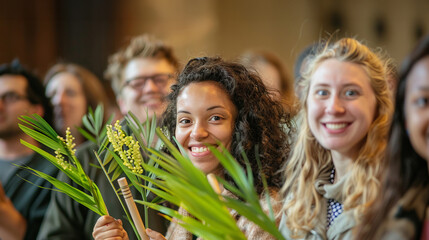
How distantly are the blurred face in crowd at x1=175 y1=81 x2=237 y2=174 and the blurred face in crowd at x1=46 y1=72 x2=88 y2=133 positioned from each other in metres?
2.01

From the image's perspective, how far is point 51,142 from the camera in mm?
2006

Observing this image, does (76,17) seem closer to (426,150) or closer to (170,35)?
(170,35)

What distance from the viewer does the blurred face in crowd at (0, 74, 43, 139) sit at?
3.55m

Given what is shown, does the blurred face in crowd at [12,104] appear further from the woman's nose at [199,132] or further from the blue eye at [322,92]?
the blue eye at [322,92]

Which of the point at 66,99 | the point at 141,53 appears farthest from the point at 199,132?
the point at 66,99

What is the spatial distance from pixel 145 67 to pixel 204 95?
1.31 m

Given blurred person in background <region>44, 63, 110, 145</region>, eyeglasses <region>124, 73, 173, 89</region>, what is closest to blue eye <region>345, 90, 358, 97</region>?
eyeglasses <region>124, 73, 173, 89</region>

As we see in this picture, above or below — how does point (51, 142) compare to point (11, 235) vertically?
above

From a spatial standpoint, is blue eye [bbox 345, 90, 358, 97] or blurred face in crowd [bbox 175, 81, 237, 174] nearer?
blue eye [bbox 345, 90, 358, 97]

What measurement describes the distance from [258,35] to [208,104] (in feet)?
20.4

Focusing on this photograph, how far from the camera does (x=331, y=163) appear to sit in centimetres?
225

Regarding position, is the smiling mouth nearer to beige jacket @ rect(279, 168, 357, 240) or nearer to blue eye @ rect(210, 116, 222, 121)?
blue eye @ rect(210, 116, 222, 121)

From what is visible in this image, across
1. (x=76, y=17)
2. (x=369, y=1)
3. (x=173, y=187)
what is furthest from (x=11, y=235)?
(x=369, y=1)

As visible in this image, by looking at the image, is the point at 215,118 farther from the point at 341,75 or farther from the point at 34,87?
the point at 34,87
